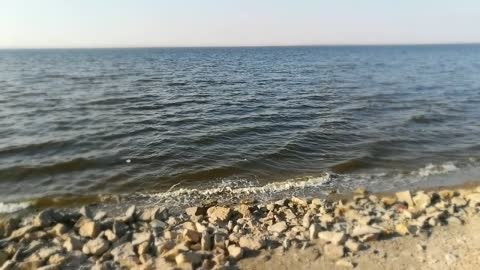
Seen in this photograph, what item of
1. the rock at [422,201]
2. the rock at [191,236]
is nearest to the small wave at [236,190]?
the rock at [422,201]

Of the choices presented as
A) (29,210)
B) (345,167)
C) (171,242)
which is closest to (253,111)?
(345,167)

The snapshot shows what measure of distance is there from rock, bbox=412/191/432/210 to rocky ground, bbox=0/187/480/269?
29mm

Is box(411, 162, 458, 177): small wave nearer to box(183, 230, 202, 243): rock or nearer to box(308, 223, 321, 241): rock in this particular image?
box(308, 223, 321, 241): rock

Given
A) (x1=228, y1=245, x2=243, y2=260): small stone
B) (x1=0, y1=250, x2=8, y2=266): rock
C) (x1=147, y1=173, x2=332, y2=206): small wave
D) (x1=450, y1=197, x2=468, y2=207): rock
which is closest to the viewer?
(x1=228, y1=245, x2=243, y2=260): small stone

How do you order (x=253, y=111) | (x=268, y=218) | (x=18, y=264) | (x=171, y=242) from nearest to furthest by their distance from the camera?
(x=18, y=264)
(x=171, y=242)
(x=268, y=218)
(x=253, y=111)

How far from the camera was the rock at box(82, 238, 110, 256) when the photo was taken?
26.7 ft

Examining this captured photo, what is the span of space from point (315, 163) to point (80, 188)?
28.6 feet

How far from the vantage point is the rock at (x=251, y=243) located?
8.23 m

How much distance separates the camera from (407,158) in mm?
16562

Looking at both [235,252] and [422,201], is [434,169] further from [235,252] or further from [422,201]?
[235,252]

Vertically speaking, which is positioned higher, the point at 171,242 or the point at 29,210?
the point at 171,242

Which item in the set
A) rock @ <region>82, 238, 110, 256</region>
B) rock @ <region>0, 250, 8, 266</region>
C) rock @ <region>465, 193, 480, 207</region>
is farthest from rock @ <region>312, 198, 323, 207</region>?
rock @ <region>0, 250, 8, 266</region>

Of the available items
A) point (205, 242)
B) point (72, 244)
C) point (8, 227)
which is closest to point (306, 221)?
→ point (205, 242)

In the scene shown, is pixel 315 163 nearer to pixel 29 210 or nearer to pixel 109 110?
pixel 29 210
